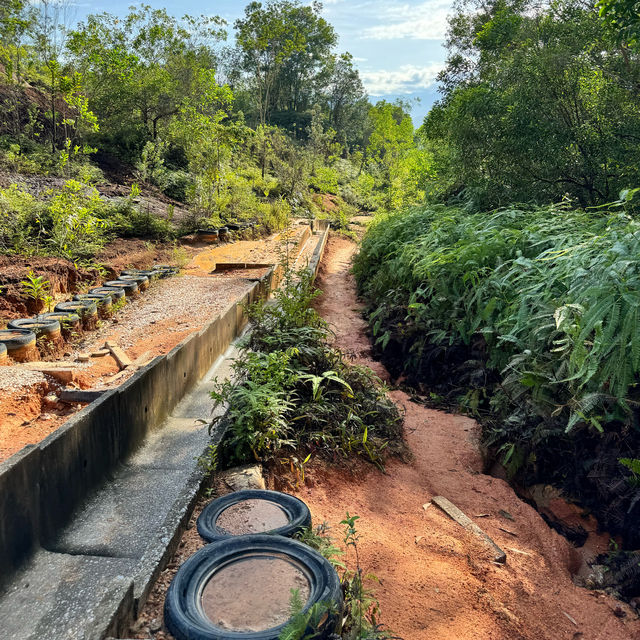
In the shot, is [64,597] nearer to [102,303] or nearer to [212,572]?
[212,572]

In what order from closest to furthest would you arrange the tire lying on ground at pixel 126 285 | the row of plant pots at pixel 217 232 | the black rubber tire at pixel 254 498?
the black rubber tire at pixel 254 498 < the tire lying on ground at pixel 126 285 < the row of plant pots at pixel 217 232

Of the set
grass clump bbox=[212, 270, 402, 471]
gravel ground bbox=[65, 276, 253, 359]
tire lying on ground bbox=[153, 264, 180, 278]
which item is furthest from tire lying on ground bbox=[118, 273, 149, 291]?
grass clump bbox=[212, 270, 402, 471]

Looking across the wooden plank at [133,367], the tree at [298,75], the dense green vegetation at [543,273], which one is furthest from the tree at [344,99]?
the wooden plank at [133,367]

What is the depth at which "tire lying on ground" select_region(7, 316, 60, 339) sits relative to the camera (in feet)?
16.9

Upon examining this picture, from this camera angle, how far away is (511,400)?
4.18 meters

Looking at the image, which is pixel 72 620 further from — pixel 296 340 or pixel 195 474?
pixel 296 340

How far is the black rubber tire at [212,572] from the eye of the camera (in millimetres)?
1727

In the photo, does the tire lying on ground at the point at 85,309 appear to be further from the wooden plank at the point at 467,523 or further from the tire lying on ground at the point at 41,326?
the wooden plank at the point at 467,523

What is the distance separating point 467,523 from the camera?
318cm

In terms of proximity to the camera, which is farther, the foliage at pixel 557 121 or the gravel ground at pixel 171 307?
the foliage at pixel 557 121

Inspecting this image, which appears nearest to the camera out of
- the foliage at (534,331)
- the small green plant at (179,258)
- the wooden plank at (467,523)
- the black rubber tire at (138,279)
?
the wooden plank at (467,523)

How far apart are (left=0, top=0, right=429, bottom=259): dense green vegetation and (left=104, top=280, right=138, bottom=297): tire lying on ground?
1050mm

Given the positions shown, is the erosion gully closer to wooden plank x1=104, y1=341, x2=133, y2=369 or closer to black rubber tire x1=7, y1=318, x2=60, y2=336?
wooden plank x1=104, y1=341, x2=133, y2=369

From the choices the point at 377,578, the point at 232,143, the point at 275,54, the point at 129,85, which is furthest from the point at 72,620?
the point at 275,54
